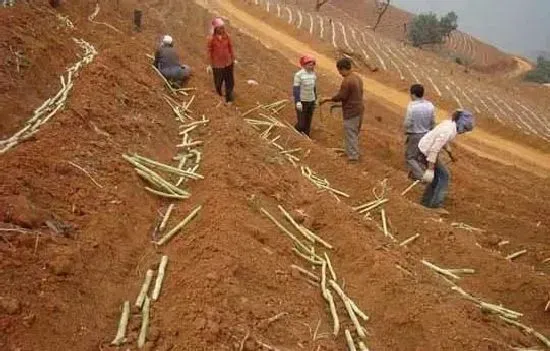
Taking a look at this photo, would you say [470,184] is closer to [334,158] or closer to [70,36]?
[334,158]

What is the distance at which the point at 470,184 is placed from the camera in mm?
10641

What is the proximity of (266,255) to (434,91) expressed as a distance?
19391 mm

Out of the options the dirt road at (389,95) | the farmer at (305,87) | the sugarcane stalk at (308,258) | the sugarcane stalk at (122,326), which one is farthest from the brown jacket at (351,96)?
the dirt road at (389,95)

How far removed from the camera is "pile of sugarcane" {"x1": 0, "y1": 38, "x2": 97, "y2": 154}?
605 centimetres

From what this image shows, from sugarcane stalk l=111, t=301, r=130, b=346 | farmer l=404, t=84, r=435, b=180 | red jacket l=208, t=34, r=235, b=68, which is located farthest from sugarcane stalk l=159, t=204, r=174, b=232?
red jacket l=208, t=34, r=235, b=68

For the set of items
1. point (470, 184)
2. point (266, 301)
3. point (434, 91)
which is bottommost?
point (434, 91)

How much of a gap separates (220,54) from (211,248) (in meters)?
5.82

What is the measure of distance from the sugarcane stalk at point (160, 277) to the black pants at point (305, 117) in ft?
17.6

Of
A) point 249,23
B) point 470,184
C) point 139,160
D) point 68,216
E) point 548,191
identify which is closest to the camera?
point 68,216

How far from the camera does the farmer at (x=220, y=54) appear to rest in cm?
1034

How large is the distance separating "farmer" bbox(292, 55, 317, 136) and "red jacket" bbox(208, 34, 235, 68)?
1.33 m

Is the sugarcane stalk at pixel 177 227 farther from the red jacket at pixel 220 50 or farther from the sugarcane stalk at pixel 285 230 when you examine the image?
the red jacket at pixel 220 50

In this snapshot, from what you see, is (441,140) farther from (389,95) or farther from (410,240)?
(389,95)

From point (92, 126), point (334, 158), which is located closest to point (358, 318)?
point (92, 126)
